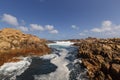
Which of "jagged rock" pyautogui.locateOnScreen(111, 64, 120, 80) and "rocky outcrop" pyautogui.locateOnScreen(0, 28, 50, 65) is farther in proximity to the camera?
"rocky outcrop" pyautogui.locateOnScreen(0, 28, 50, 65)

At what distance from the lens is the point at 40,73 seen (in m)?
22.1

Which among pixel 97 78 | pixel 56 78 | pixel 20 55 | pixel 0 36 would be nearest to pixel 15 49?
pixel 20 55

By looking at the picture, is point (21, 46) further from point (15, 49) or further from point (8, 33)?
point (8, 33)

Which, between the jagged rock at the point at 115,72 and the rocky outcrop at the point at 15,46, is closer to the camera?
the jagged rock at the point at 115,72

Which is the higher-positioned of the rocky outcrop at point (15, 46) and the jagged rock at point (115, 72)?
the rocky outcrop at point (15, 46)

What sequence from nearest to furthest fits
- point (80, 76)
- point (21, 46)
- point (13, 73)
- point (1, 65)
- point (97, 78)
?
1. point (97, 78)
2. point (80, 76)
3. point (13, 73)
4. point (1, 65)
5. point (21, 46)

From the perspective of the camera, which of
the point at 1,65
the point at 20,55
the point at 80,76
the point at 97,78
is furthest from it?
the point at 20,55

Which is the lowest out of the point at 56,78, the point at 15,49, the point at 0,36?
the point at 56,78

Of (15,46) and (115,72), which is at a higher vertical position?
(15,46)

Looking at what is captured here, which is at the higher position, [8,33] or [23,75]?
[8,33]

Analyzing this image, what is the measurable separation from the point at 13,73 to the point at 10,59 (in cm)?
984

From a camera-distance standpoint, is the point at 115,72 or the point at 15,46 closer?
the point at 115,72

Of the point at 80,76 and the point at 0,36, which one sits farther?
the point at 0,36

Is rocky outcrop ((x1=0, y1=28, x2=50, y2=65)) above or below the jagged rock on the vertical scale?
above
